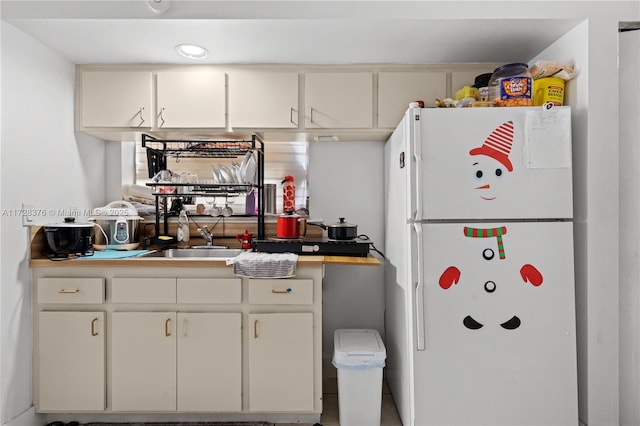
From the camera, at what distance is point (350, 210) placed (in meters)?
2.76

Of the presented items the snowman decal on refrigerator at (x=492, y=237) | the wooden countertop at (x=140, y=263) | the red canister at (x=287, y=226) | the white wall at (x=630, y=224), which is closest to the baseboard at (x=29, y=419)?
the wooden countertop at (x=140, y=263)

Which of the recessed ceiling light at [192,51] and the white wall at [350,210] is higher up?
the recessed ceiling light at [192,51]

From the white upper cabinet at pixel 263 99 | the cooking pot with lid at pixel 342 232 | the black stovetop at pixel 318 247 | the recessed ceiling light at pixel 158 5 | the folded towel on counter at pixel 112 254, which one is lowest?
the folded towel on counter at pixel 112 254

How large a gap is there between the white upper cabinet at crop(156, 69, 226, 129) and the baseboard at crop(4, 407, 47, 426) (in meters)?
1.73

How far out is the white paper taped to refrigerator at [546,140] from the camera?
177 cm

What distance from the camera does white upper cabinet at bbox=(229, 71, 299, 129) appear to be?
2393mm

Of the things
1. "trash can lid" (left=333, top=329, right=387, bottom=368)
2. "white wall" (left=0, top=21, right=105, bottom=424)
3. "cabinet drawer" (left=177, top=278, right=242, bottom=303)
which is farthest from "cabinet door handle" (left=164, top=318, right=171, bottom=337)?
"trash can lid" (left=333, top=329, right=387, bottom=368)

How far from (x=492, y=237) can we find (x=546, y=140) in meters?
0.51

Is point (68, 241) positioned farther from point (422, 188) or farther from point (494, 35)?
point (494, 35)

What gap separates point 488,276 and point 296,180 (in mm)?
1487

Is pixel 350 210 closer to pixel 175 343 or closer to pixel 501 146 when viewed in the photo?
pixel 501 146

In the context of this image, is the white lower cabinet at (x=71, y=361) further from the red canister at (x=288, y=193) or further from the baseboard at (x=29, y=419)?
the red canister at (x=288, y=193)

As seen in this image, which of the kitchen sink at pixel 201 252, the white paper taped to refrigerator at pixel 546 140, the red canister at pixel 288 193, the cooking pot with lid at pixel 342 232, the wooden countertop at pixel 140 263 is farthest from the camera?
the red canister at pixel 288 193

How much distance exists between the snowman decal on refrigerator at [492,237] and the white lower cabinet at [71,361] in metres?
1.81
